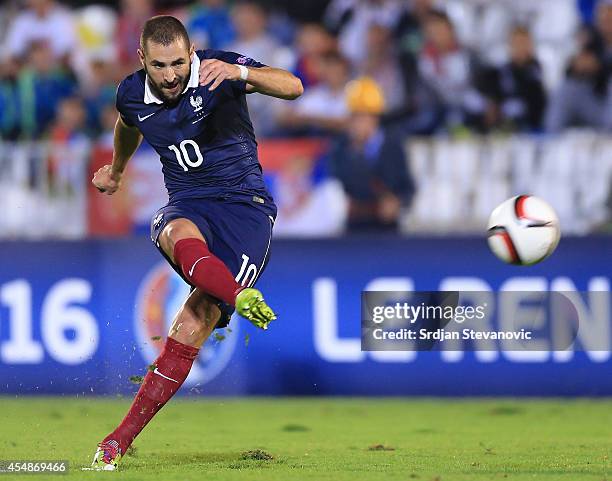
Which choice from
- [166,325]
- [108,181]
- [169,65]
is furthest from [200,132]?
[166,325]

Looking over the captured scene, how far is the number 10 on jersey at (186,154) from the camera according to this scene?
6656mm

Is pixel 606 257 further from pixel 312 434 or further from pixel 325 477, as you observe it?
pixel 325 477

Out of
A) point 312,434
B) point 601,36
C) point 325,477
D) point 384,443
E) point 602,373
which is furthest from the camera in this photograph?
point 601,36

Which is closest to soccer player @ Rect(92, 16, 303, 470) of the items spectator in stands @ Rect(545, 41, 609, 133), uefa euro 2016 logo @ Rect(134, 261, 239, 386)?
uefa euro 2016 logo @ Rect(134, 261, 239, 386)

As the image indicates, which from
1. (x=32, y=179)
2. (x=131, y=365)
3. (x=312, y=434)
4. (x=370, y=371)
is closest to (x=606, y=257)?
(x=370, y=371)

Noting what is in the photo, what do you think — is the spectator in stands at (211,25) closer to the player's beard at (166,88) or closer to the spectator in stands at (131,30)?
the spectator in stands at (131,30)

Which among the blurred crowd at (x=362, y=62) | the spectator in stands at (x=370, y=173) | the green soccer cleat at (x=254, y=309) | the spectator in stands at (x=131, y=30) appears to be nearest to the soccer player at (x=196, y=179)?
the green soccer cleat at (x=254, y=309)

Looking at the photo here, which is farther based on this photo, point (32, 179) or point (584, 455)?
point (32, 179)

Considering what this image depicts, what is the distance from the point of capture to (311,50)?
1393 centimetres

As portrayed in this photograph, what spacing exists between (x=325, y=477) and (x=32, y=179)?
7392mm

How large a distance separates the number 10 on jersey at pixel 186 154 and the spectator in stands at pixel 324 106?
257 inches

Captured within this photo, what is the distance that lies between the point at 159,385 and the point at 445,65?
791 cm

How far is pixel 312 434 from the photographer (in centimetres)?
828

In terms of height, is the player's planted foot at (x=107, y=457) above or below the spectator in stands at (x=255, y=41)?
below
